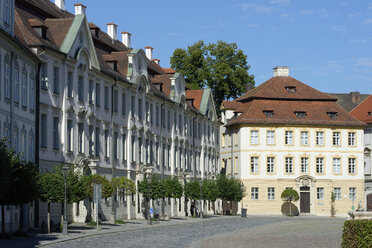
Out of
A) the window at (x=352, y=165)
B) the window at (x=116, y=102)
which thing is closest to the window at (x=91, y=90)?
the window at (x=116, y=102)

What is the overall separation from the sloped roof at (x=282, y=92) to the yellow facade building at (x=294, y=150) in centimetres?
11

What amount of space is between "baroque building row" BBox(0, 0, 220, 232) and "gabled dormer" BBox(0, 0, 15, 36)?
14cm

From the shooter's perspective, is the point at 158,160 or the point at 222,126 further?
the point at 222,126

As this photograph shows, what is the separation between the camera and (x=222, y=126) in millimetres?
94188

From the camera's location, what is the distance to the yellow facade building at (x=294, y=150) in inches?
3516

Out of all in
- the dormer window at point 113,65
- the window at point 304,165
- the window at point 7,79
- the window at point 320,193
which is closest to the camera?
the window at point 7,79

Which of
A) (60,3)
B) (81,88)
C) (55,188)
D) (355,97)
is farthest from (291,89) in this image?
(55,188)

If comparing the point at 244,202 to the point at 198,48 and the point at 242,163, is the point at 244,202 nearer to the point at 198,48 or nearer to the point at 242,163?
the point at 242,163

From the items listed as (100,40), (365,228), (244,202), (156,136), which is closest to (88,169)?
(100,40)

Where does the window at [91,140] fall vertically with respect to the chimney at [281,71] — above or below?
below

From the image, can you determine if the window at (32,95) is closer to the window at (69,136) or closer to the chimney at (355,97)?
the window at (69,136)

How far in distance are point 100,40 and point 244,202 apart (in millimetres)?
36816

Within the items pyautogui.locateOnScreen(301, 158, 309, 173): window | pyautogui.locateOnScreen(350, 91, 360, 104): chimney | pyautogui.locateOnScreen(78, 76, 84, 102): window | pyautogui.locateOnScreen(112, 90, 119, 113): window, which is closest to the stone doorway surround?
pyautogui.locateOnScreen(301, 158, 309, 173): window

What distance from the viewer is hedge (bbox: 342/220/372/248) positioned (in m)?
23.7
